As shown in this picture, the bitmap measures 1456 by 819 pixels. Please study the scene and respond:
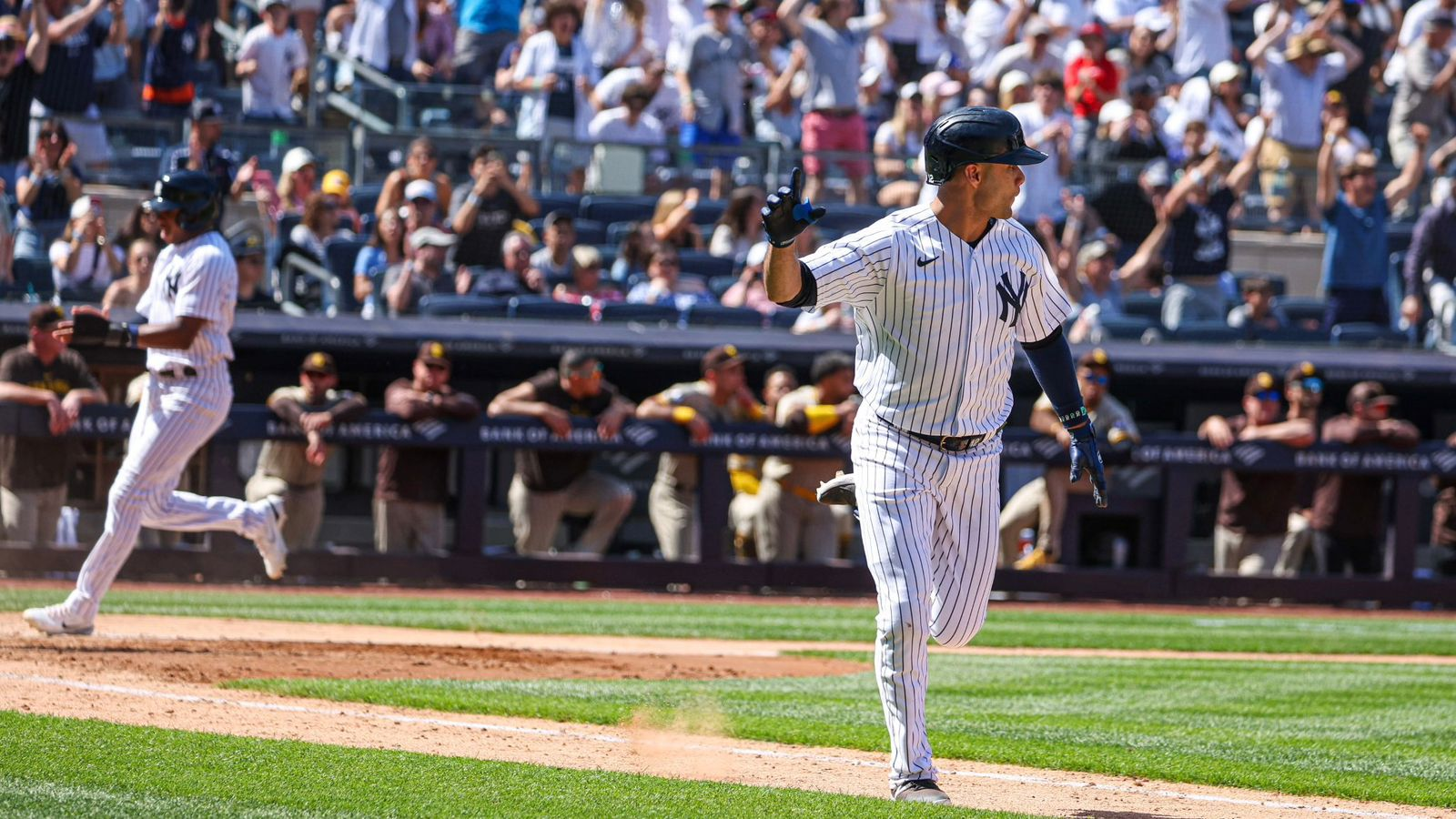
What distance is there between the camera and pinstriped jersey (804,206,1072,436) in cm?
454

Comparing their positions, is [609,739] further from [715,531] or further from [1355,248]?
[1355,248]

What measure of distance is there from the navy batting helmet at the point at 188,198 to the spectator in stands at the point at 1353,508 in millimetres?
7587

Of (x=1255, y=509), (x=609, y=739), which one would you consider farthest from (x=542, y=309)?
(x=609, y=739)

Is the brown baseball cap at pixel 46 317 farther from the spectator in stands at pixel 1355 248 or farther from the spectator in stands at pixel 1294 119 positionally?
the spectator in stands at pixel 1294 119

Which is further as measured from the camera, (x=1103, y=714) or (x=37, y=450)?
(x=37, y=450)

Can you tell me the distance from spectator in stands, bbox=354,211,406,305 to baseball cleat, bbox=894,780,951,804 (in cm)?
811

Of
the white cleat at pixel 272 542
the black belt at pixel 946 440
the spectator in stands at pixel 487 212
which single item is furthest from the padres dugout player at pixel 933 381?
the spectator in stands at pixel 487 212

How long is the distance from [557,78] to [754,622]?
5.37 metres

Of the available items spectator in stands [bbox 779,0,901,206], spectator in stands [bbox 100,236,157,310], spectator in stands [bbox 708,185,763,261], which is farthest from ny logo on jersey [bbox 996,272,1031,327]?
spectator in stands [bbox 779,0,901,206]

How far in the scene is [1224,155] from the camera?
48.2 feet

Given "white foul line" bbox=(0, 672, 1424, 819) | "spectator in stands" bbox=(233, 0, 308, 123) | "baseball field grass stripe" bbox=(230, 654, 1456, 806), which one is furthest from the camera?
"spectator in stands" bbox=(233, 0, 308, 123)

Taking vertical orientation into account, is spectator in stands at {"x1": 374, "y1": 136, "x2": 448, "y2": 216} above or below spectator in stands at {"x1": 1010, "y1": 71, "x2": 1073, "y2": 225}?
below

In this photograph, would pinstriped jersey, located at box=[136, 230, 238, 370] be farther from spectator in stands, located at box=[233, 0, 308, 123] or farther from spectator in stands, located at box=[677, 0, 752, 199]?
spectator in stands, located at box=[677, 0, 752, 199]

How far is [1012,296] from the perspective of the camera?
4.68 metres
